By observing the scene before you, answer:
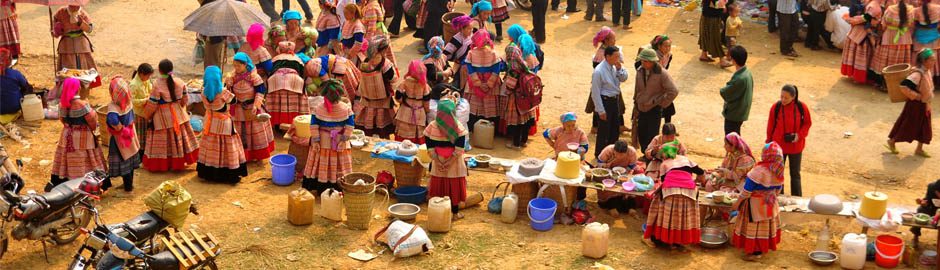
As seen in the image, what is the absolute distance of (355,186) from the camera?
435 inches

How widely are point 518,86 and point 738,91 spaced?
277 centimetres

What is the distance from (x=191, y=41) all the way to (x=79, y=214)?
28.5 ft

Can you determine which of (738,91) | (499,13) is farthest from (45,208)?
(499,13)

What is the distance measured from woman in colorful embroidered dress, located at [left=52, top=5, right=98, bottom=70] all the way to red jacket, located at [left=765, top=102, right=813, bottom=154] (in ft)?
29.3

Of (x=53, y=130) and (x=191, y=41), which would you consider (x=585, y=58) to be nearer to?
(x=191, y=41)

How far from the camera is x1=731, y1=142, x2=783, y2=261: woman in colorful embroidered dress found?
10.4 metres

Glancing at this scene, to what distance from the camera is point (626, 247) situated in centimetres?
1091

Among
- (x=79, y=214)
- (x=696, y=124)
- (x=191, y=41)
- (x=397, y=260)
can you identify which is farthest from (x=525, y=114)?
(x=191, y=41)

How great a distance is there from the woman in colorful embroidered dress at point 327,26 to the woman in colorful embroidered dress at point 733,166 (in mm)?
6299

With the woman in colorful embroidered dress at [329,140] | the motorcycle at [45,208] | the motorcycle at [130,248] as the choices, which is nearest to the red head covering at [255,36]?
the woman in colorful embroidered dress at [329,140]

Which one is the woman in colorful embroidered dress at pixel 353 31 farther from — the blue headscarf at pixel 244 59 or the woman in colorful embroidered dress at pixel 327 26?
the blue headscarf at pixel 244 59

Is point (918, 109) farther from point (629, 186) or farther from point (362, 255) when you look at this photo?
point (362, 255)

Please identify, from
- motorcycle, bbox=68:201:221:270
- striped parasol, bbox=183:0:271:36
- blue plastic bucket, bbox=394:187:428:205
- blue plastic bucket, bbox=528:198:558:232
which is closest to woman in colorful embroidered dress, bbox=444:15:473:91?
striped parasol, bbox=183:0:271:36

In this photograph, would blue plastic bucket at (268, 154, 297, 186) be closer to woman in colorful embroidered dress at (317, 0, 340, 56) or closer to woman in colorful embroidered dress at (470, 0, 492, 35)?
woman in colorful embroidered dress at (317, 0, 340, 56)
